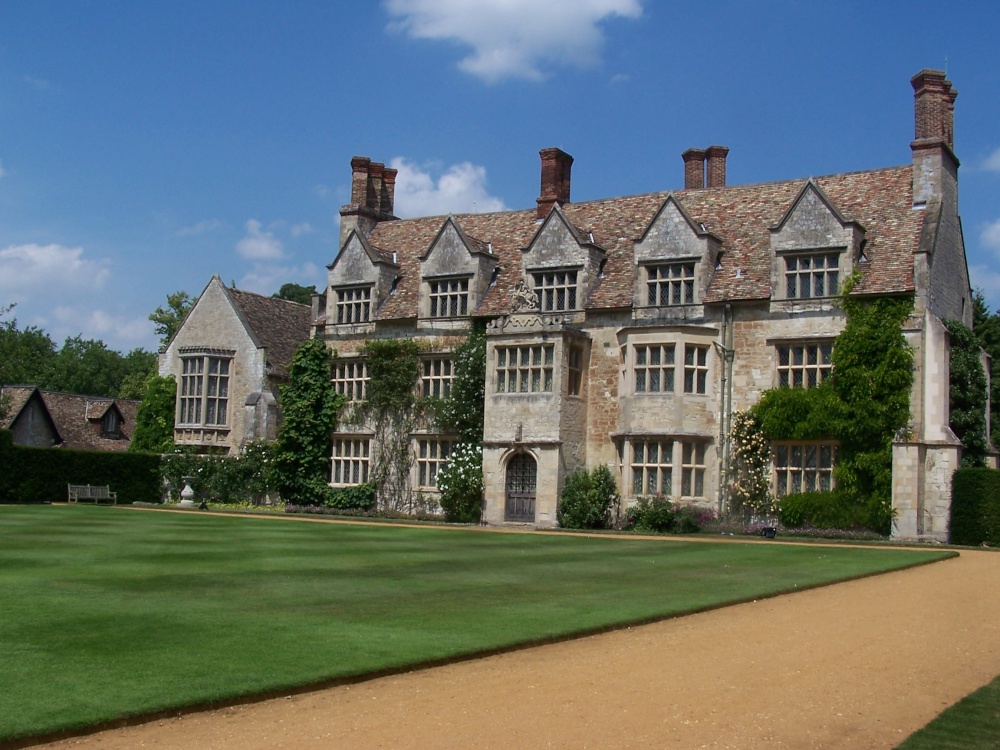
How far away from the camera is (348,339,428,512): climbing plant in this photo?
35.8 m

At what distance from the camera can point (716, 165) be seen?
35.9m

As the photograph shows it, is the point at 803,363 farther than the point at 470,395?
No

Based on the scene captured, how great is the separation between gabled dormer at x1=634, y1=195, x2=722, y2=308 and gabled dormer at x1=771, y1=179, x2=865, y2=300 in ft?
6.68

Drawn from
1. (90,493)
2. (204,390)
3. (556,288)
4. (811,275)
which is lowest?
(90,493)

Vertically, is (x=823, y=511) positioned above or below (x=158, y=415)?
below

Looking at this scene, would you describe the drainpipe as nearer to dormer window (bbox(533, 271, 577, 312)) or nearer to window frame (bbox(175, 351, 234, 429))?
dormer window (bbox(533, 271, 577, 312))

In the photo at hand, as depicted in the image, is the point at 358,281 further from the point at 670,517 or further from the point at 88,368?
the point at 88,368

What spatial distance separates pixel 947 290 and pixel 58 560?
24458mm

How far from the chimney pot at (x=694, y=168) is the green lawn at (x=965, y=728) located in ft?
94.4

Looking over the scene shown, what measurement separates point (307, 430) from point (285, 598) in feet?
82.6

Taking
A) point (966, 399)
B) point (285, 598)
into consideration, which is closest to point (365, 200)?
point (966, 399)

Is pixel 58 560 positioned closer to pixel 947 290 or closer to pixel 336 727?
pixel 336 727

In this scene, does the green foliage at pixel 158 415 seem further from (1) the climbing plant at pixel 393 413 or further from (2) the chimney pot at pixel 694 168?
(2) the chimney pot at pixel 694 168

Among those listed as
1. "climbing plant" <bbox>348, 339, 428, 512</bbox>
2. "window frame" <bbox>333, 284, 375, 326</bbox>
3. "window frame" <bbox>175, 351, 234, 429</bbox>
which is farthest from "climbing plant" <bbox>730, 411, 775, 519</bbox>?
"window frame" <bbox>175, 351, 234, 429</bbox>
